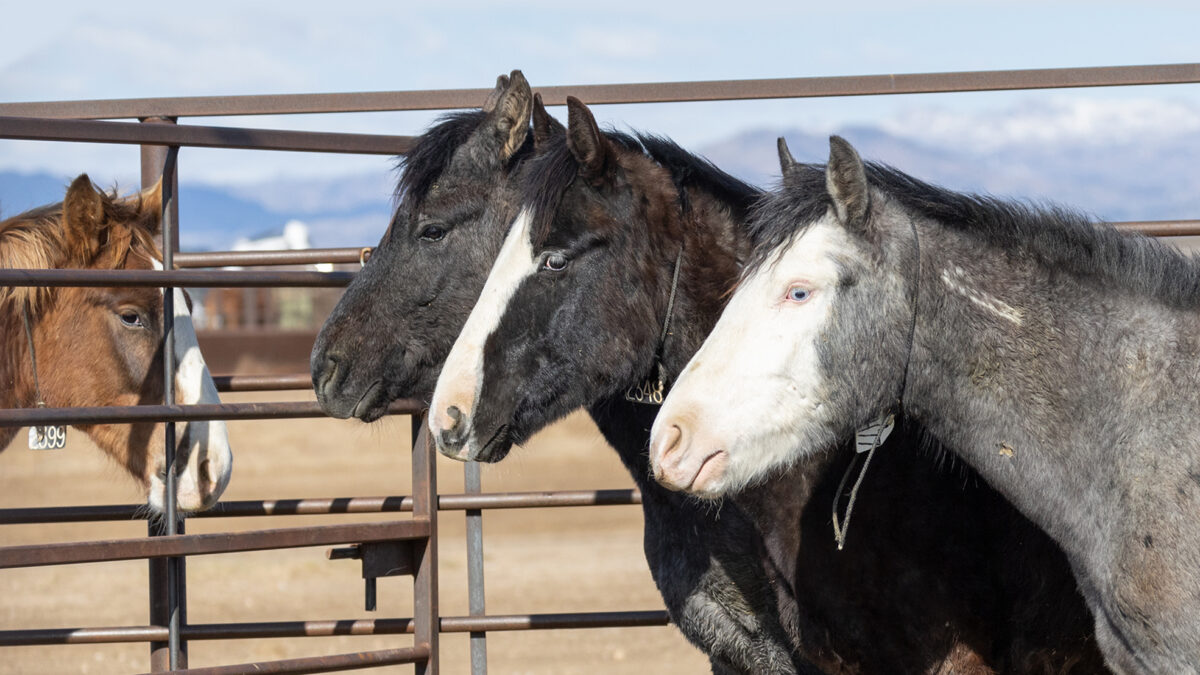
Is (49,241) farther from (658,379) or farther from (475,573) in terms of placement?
(658,379)

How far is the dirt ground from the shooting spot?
27.5 ft

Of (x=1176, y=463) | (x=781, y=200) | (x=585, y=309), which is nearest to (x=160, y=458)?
(x=585, y=309)

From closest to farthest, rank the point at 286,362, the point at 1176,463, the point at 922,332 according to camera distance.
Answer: the point at 1176,463 < the point at 922,332 < the point at 286,362

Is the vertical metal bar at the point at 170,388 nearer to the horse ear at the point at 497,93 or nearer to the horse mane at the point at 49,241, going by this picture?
the horse mane at the point at 49,241

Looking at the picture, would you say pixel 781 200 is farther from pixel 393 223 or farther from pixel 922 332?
pixel 393 223

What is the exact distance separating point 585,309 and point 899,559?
1155 millimetres

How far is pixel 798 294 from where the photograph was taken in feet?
9.79

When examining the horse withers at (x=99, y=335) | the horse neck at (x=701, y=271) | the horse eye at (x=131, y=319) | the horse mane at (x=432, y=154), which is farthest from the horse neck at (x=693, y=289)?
the horse eye at (x=131, y=319)

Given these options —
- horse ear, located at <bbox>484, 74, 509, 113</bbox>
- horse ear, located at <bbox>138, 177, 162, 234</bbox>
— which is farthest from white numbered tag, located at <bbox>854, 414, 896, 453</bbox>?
horse ear, located at <bbox>138, 177, 162, 234</bbox>

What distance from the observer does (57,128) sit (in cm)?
374

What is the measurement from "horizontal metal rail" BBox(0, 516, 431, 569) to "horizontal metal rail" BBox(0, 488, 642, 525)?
97 millimetres

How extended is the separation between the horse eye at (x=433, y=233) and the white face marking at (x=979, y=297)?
68.5 inches

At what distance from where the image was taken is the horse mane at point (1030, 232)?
9.91 feet

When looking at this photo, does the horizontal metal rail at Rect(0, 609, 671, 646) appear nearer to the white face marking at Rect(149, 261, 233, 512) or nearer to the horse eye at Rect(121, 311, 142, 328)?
the white face marking at Rect(149, 261, 233, 512)
